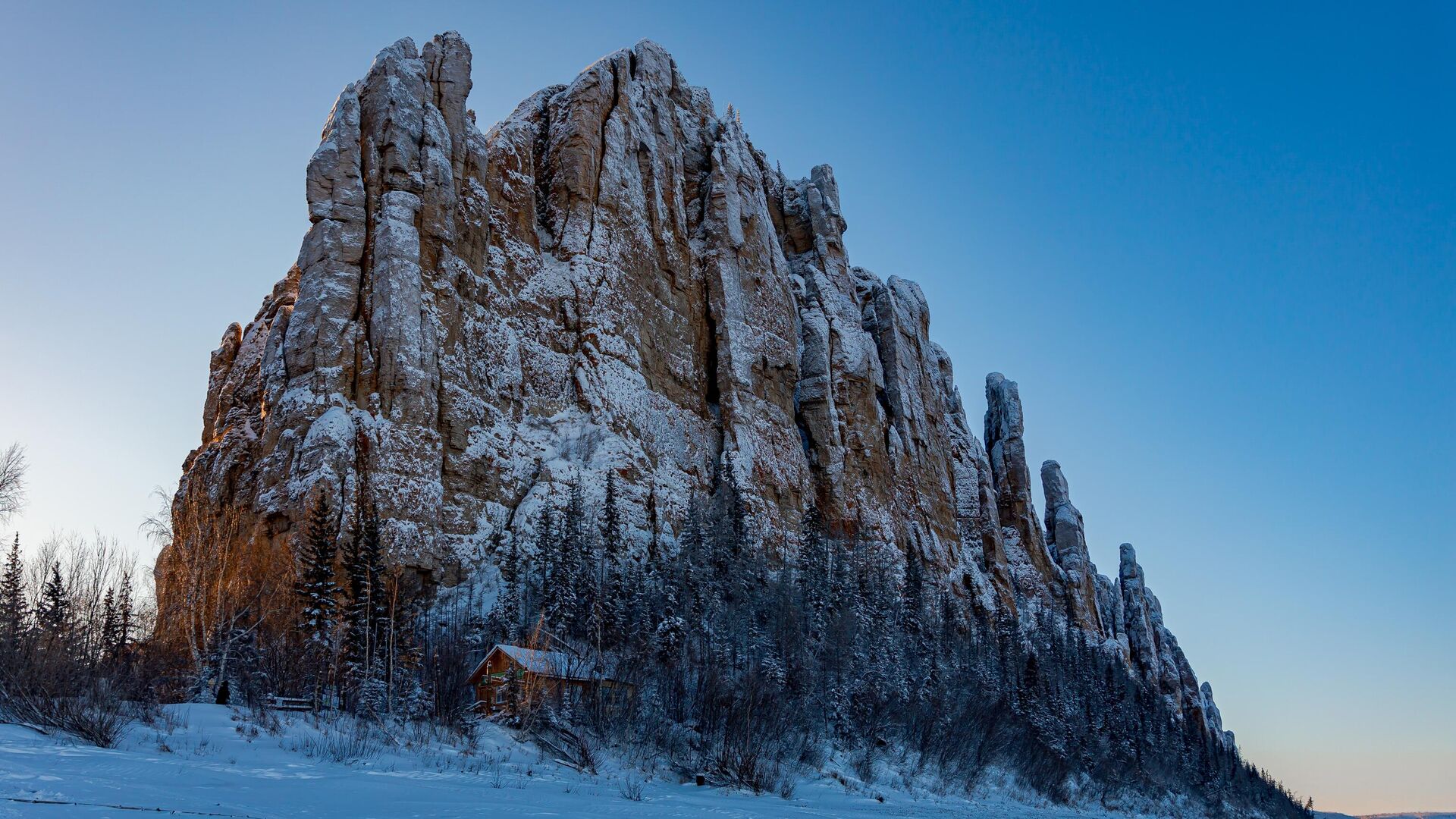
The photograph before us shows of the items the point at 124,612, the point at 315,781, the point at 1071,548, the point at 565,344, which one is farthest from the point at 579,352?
the point at 1071,548

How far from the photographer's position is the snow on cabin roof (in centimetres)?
3547

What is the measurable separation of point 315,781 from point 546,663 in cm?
1858

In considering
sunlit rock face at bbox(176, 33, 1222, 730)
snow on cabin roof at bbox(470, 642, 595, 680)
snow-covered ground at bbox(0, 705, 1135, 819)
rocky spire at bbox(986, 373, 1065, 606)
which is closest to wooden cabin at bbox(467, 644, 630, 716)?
snow on cabin roof at bbox(470, 642, 595, 680)

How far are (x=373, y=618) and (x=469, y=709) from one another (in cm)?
981

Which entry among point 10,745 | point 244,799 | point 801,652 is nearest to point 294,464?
point 801,652

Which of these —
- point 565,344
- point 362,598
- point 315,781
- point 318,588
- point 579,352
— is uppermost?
point 565,344

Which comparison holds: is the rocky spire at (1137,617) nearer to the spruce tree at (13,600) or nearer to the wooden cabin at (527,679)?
the wooden cabin at (527,679)

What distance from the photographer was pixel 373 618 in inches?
1706

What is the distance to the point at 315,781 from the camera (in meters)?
17.0

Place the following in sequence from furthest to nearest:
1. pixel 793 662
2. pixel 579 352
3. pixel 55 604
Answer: pixel 579 352
pixel 793 662
pixel 55 604

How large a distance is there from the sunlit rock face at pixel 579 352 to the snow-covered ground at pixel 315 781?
20.9 metres

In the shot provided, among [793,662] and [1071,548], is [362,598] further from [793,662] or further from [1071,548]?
[1071,548]

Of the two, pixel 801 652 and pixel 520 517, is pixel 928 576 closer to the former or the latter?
pixel 801 652

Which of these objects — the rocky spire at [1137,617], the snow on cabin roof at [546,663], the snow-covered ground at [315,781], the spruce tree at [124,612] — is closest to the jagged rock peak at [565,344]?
the spruce tree at [124,612]
